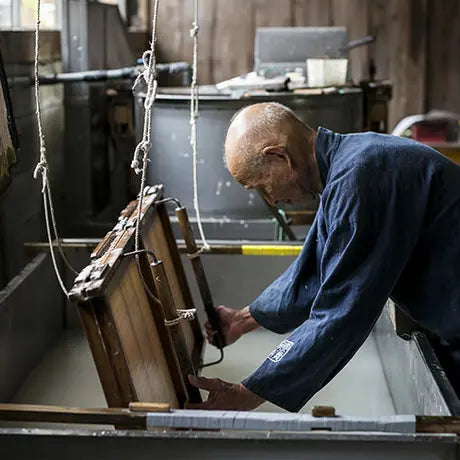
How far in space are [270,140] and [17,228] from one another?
4.23 ft

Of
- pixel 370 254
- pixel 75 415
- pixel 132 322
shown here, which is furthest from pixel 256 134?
pixel 75 415

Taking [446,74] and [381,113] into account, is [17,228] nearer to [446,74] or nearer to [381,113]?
[381,113]

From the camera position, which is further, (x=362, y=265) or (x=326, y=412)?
(x=362, y=265)

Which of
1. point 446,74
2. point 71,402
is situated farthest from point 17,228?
point 446,74

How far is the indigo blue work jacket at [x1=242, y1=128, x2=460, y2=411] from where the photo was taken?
5.48ft

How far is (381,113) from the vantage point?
167 inches

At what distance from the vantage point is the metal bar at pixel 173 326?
71.9 inches

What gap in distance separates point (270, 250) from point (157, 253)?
516mm

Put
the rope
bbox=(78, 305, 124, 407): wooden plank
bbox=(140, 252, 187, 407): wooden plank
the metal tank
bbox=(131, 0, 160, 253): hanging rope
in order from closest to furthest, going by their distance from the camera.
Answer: bbox=(78, 305, 124, 407): wooden plank < bbox=(131, 0, 160, 253): hanging rope < the rope < bbox=(140, 252, 187, 407): wooden plank < the metal tank

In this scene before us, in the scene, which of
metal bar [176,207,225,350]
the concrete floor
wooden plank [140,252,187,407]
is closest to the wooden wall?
the concrete floor

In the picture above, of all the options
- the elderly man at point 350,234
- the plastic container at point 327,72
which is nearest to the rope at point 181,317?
the elderly man at point 350,234

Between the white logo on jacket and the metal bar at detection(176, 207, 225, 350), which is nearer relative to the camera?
the white logo on jacket

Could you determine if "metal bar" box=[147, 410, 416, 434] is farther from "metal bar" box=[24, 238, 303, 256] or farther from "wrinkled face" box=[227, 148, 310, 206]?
"metal bar" box=[24, 238, 303, 256]

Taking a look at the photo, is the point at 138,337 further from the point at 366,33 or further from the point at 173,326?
the point at 366,33
